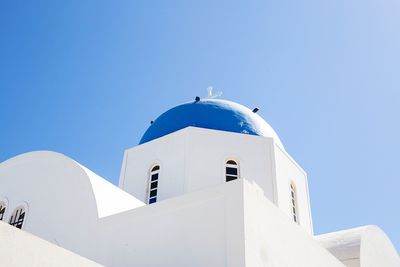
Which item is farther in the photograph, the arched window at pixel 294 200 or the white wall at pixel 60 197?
the arched window at pixel 294 200

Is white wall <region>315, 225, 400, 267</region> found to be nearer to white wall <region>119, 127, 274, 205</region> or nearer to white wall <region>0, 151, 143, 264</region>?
white wall <region>119, 127, 274, 205</region>

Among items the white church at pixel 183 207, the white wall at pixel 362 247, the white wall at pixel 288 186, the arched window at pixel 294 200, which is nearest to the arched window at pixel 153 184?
the white church at pixel 183 207

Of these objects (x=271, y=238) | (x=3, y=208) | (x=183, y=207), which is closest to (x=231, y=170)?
(x=183, y=207)

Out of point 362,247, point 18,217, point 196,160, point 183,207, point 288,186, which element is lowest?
point 183,207

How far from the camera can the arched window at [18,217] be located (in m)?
7.66

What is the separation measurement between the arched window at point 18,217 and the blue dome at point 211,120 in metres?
3.86

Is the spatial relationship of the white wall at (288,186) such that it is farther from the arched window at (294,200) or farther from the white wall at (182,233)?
the white wall at (182,233)

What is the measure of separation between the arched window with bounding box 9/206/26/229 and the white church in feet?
0.06

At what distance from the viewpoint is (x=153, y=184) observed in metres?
9.91

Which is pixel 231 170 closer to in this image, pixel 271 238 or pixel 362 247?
pixel 362 247

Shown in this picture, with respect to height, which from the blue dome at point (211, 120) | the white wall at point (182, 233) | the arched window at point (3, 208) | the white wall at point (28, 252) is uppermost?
the blue dome at point (211, 120)

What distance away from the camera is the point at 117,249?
6.55m

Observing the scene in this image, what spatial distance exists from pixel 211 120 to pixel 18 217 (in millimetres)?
4897

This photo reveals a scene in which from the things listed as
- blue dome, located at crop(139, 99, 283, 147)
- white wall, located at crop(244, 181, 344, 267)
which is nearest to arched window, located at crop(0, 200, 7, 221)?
blue dome, located at crop(139, 99, 283, 147)
